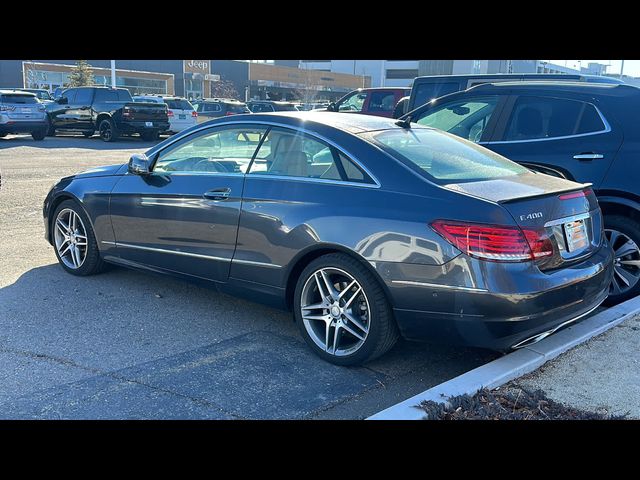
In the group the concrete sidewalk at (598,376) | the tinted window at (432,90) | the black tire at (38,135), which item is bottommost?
the black tire at (38,135)

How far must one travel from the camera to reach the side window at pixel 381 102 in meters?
15.0

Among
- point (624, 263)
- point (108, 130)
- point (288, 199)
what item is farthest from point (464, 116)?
point (108, 130)

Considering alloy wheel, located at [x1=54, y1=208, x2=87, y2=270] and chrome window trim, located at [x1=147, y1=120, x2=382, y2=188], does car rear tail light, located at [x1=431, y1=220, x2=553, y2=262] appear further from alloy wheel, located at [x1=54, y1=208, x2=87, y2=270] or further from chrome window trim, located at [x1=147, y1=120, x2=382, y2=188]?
alloy wheel, located at [x1=54, y1=208, x2=87, y2=270]

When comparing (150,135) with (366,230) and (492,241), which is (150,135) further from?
(492,241)

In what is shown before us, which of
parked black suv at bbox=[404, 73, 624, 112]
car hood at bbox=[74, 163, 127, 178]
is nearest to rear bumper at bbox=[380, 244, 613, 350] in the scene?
car hood at bbox=[74, 163, 127, 178]

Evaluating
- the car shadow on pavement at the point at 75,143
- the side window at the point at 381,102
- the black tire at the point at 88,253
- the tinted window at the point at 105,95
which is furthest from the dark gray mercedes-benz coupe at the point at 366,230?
the tinted window at the point at 105,95

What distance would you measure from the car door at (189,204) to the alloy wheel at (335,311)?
0.79 meters

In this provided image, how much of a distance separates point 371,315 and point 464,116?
329 centimetres

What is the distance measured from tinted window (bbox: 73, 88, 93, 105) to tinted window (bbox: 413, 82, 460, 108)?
54.5 feet

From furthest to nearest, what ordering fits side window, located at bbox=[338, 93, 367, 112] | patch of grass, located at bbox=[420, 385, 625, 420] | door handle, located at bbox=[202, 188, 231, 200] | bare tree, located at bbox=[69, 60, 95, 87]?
bare tree, located at bbox=[69, 60, 95, 87] < side window, located at bbox=[338, 93, 367, 112] < door handle, located at bbox=[202, 188, 231, 200] < patch of grass, located at bbox=[420, 385, 625, 420]

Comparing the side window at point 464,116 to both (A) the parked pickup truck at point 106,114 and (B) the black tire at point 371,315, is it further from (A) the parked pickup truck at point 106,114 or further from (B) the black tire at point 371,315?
(A) the parked pickup truck at point 106,114

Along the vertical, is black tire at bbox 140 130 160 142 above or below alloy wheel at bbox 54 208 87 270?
below

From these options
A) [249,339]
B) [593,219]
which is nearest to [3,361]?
[249,339]

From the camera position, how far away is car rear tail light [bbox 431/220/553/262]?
3668 millimetres
